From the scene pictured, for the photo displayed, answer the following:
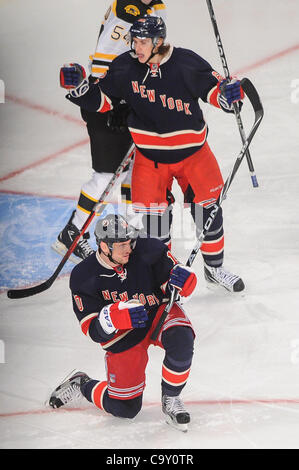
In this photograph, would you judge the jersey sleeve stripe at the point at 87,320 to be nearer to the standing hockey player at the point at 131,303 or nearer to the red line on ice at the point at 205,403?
the standing hockey player at the point at 131,303

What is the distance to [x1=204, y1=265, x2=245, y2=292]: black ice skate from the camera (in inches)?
164

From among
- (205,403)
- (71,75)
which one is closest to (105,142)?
(71,75)

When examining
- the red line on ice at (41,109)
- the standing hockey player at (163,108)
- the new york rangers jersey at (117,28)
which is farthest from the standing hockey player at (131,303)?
the red line on ice at (41,109)

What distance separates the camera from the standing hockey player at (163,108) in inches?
146

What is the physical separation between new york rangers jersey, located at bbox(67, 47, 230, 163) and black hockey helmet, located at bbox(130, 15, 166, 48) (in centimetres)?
12

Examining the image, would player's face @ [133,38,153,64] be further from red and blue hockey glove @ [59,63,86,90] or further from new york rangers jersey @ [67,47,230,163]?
red and blue hockey glove @ [59,63,86,90]

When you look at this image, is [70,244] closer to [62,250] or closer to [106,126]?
[62,250]

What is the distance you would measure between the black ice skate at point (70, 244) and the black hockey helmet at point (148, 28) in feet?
3.39

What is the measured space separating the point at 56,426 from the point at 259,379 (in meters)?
0.74

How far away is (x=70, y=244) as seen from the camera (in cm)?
441

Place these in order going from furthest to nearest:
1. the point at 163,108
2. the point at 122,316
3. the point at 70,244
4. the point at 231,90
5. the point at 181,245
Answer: the point at 181,245 → the point at 70,244 → the point at 163,108 → the point at 231,90 → the point at 122,316

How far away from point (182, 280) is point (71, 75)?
0.98 metres

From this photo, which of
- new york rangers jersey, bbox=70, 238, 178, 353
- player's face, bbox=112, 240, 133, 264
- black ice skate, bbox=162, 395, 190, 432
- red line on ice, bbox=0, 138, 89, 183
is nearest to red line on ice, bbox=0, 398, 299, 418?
black ice skate, bbox=162, 395, 190, 432

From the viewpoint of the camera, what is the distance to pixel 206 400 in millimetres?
3551
